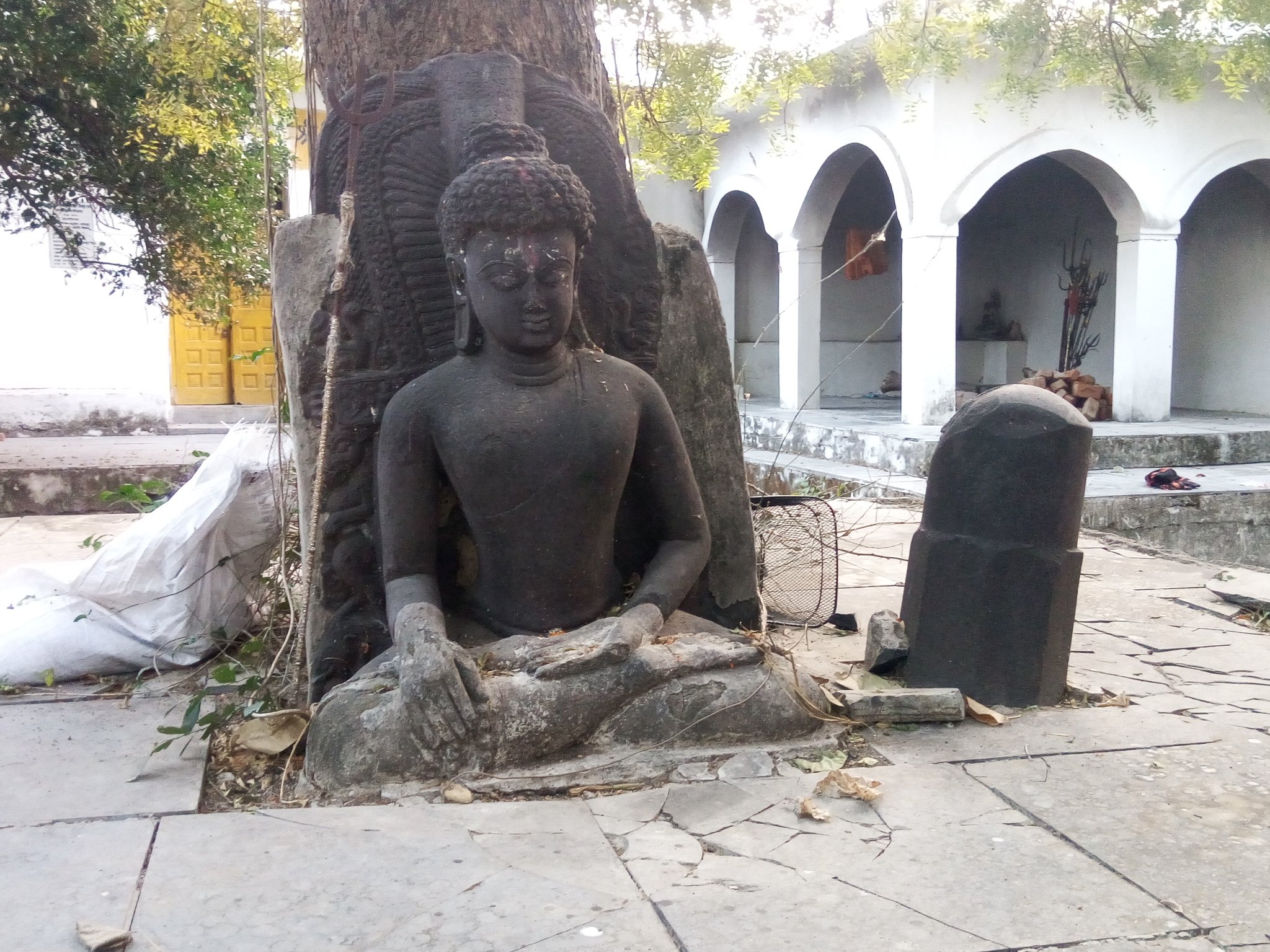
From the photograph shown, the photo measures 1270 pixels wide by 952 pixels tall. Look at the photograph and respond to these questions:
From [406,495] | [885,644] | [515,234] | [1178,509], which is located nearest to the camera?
[515,234]

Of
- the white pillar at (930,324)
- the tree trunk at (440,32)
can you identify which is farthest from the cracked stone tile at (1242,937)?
the white pillar at (930,324)

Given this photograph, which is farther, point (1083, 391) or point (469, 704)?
point (1083, 391)

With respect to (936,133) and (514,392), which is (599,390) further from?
(936,133)

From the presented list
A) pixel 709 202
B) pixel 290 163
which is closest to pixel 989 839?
pixel 290 163

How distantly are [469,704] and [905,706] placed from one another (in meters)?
1.11

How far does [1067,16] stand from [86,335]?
822cm

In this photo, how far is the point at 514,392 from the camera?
8.91ft

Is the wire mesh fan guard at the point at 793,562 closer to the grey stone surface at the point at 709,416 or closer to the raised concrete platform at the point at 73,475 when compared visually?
the grey stone surface at the point at 709,416

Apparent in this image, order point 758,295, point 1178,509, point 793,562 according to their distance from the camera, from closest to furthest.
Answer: point 793,562, point 1178,509, point 758,295

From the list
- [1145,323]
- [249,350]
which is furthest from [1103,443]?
[249,350]

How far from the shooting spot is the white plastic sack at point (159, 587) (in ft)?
11.5

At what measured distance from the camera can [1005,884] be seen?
194 centimetres

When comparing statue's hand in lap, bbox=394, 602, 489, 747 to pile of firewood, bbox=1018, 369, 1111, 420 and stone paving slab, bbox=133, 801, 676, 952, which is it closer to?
stone paving slab, bbox=133, 801, 676, 952

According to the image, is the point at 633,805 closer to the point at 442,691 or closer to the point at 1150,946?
the point at 442,691
